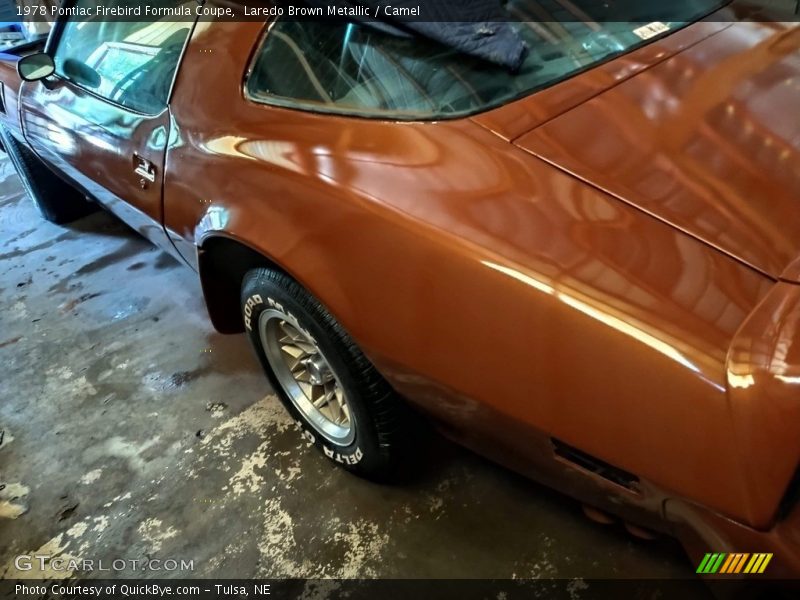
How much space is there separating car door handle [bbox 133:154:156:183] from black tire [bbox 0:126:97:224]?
1.70 m

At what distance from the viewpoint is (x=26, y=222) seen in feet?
12.7

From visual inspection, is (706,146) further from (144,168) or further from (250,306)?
(144,168)

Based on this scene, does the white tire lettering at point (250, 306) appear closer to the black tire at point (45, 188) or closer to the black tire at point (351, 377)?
the black tire at point (351, 377)

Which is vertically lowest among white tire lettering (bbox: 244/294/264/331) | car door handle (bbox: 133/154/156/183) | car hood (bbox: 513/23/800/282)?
white tire lettering (bbox: 244/294/264/331)

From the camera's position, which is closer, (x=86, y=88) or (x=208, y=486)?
(x=208, y=486)

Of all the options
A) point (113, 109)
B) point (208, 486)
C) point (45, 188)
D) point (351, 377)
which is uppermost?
point (113, 109)

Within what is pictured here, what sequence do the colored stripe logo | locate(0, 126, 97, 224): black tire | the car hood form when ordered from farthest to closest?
locate(0, 126, 97, 224): black tire < the car hood < the colored stripe logo

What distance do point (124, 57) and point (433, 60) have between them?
4.26ft

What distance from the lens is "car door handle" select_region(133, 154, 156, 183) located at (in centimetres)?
208

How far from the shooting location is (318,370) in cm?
192

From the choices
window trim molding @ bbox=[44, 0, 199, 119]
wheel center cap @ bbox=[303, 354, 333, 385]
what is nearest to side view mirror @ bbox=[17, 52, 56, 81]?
window trim molding @ bbox=[44, 0, 199, 119]

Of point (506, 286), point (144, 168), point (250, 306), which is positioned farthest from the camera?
point (144, 168)

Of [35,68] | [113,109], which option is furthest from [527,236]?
[35,68]

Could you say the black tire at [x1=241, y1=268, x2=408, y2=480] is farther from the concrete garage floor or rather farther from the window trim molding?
the window trim molding
